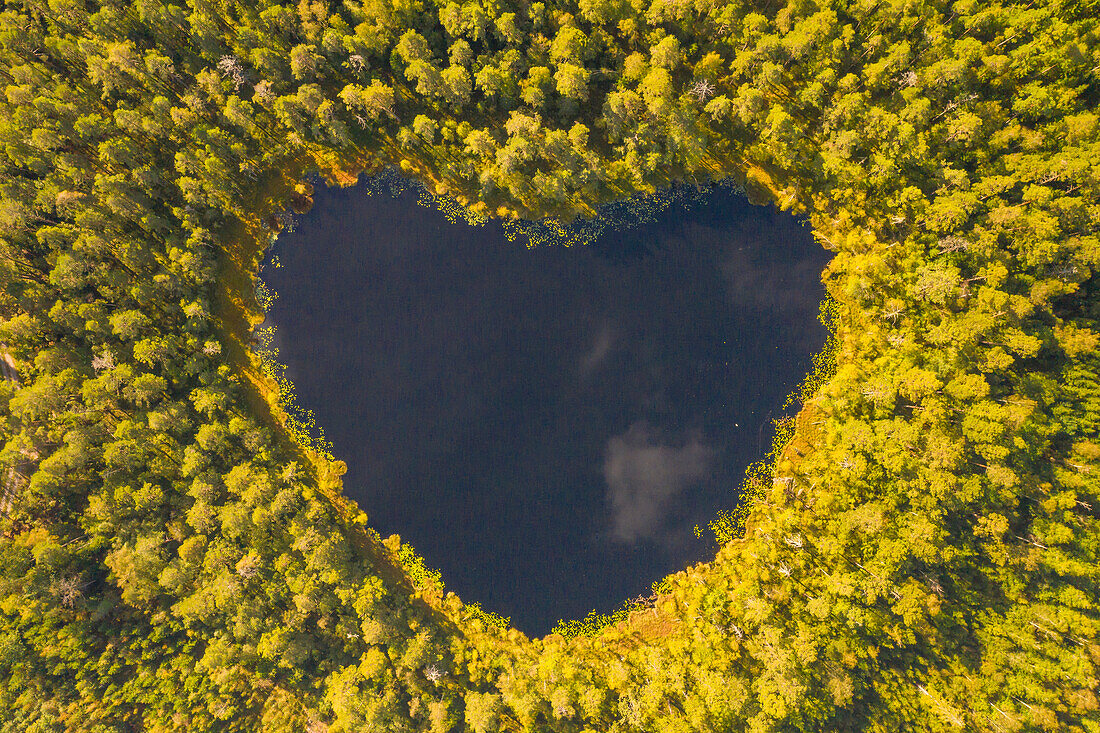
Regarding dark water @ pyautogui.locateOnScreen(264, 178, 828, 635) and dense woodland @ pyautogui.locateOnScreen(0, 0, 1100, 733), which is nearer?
dense woodland @ pyautogui.locateOnScreen(0, 0, 1100, 733)

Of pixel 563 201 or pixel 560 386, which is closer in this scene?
pixel 563 201

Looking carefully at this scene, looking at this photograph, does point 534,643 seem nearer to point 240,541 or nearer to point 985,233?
point 240,541

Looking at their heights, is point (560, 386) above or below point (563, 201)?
below

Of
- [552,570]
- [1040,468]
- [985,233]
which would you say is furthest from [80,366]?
[1040,468]
